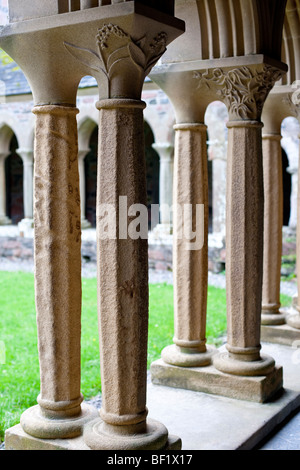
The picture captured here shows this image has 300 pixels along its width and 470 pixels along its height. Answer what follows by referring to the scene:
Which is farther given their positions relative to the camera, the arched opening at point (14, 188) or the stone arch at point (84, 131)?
the arched opening at point (14, 188)

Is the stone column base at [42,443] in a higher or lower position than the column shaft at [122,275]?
lower

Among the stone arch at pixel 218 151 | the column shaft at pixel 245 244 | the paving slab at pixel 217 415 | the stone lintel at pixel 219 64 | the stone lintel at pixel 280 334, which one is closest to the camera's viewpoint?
the paving slab at pixel 217 415

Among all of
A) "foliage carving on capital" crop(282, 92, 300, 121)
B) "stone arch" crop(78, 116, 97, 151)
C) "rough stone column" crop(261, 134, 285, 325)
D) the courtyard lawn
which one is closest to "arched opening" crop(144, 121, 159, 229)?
"stone arch" crop(78, 116, 97, 151)

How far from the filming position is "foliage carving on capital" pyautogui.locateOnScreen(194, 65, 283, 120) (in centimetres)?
397

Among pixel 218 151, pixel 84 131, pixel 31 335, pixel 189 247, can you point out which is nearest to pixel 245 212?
pixel 189 247

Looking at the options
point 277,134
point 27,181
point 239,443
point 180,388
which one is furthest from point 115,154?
point 27,181

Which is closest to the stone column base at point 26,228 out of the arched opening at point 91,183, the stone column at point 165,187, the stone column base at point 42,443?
the stone column at point 165,187

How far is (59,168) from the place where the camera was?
3.02 meters

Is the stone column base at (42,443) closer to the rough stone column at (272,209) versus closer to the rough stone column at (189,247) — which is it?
the rough stone column at (189,247)

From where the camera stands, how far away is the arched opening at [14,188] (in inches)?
666

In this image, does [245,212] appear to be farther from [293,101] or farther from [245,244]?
[293,101]

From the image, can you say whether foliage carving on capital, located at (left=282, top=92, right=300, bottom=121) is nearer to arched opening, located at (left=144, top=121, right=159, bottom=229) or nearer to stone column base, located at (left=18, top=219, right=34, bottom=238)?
stone column base, located at (left=18, top=219, right=34, bottom=238)

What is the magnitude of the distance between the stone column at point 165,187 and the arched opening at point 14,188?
6.31 meters

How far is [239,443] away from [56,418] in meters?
1.05
